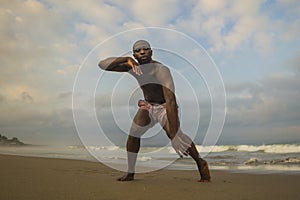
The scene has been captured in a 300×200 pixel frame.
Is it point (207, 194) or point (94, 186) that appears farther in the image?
point (94, 186)

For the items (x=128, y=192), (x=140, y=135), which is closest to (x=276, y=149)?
(x=140, y=135)

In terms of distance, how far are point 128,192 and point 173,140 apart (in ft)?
4.08

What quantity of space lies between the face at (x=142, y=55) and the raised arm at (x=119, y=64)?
17 cm

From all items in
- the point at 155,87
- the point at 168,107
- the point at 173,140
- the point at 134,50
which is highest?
the point at 134,50

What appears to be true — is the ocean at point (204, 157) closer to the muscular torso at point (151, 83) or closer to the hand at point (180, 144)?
the hand at point (180, 144)

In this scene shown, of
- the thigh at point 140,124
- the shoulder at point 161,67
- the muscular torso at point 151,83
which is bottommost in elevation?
the thigh at point 140,124

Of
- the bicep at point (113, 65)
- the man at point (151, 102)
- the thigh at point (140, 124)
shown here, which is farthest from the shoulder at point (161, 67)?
the thigh at point (140, 124)

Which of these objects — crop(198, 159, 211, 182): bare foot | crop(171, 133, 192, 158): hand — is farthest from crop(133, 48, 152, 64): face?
crop(198, 159, 211, 182): bare foot

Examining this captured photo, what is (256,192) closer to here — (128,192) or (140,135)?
(128,192)

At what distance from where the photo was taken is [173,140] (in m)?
5.09

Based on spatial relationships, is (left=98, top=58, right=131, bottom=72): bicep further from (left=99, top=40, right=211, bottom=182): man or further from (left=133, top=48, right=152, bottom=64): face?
(left=133, top=48, right=152, bottom=64): face

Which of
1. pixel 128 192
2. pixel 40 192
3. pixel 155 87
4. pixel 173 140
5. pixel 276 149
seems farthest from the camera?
Answer: pixel 276 149

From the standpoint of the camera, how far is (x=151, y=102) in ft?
18.6

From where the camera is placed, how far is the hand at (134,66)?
16.8 ft
